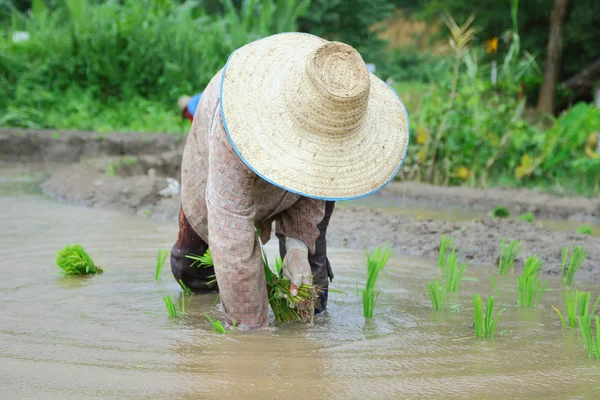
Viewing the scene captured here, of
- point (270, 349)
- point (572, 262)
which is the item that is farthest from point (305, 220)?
point (572, 262)

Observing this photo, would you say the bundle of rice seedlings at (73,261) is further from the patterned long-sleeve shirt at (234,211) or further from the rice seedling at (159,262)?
the patterned long-sleeve shirt at (234,211)

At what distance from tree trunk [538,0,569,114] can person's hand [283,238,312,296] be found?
12.7 meters

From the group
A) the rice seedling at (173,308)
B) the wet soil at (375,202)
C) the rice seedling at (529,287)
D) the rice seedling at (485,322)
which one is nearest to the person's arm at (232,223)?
the rice seedling at (173,308)

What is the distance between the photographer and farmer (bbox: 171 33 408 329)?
2365 millimetres

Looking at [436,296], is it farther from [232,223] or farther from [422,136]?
[422,136]

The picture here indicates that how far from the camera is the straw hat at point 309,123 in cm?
235

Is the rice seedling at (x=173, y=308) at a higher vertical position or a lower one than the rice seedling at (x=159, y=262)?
lower

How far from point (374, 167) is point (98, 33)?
36.8ft

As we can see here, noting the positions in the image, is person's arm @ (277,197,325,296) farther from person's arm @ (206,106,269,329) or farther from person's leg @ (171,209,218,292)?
person's leg @ (171,209,218,292)

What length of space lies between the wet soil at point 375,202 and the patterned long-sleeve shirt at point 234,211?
84.9 inches

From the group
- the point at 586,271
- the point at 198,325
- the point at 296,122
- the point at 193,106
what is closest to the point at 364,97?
the point at 296,122

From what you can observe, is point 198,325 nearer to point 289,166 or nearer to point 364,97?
point 289,166

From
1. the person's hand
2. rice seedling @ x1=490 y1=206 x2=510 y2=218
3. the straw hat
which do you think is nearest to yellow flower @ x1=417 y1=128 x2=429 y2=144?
rice seedling @ x1=490 y1=206 x2=510 y2=218

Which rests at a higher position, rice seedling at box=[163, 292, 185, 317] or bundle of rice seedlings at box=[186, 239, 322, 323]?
bundle of rice seedlings at box=[186, 239, 322, 323]
